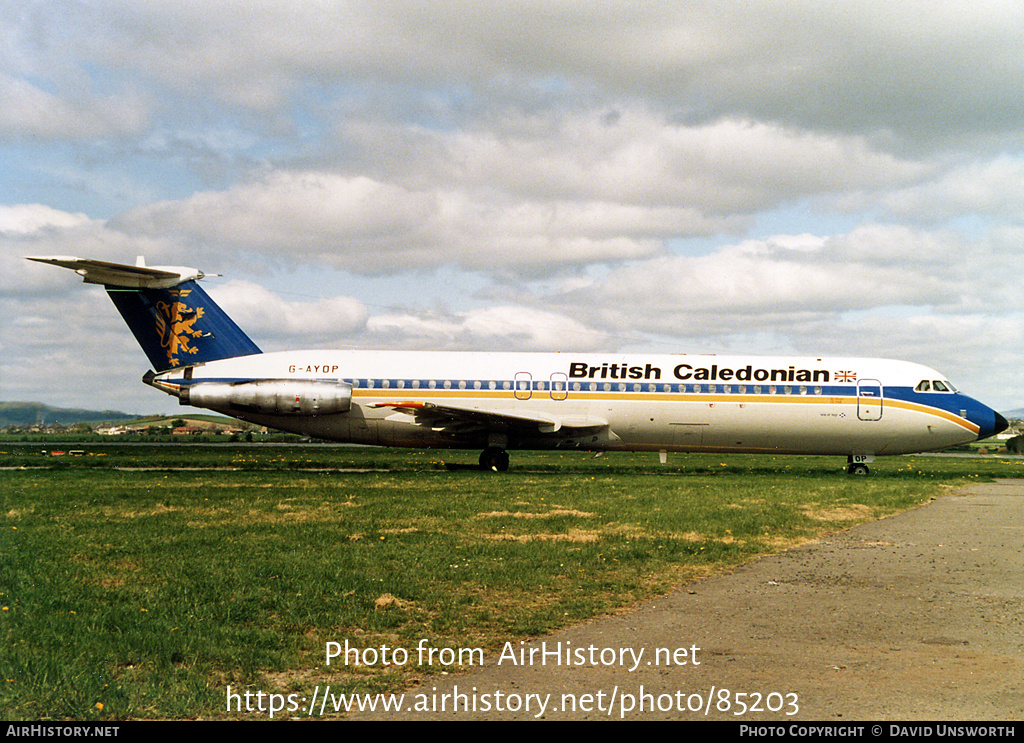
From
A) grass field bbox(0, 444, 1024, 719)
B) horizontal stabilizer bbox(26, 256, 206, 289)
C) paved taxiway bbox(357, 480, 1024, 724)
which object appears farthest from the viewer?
horizontal stabilizer bbox(26, 256, 206, 289)

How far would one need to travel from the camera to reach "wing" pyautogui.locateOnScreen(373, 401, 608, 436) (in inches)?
1063

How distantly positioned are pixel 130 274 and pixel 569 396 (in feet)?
54.2

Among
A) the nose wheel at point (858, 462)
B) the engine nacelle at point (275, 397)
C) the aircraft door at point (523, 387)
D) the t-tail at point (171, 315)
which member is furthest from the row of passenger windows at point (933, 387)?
the t-tail at point (171, 315)

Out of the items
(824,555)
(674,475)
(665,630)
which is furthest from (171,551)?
(674,475)

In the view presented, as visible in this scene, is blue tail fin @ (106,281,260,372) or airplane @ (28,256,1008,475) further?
blue tail fin @ (106,281,260,372)

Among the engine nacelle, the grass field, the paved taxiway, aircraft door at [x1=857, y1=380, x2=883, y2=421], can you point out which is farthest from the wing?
the paved taxiway

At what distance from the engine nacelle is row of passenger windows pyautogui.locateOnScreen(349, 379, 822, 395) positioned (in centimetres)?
112

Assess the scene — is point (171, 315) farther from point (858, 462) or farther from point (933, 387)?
point (933, 387)

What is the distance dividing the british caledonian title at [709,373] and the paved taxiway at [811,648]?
16.5 meters

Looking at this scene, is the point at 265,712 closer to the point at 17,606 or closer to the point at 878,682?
the point at 17,606

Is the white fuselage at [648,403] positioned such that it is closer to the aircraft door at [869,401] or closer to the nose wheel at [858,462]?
the aircraft door at [869,401]

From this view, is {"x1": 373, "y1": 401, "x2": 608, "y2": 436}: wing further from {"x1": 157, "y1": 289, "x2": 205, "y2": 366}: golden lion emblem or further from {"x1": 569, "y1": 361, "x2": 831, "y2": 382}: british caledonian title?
{"x1": 157, "y1": 289, "x2": 205, "y2": 366}: golden lion emblem
